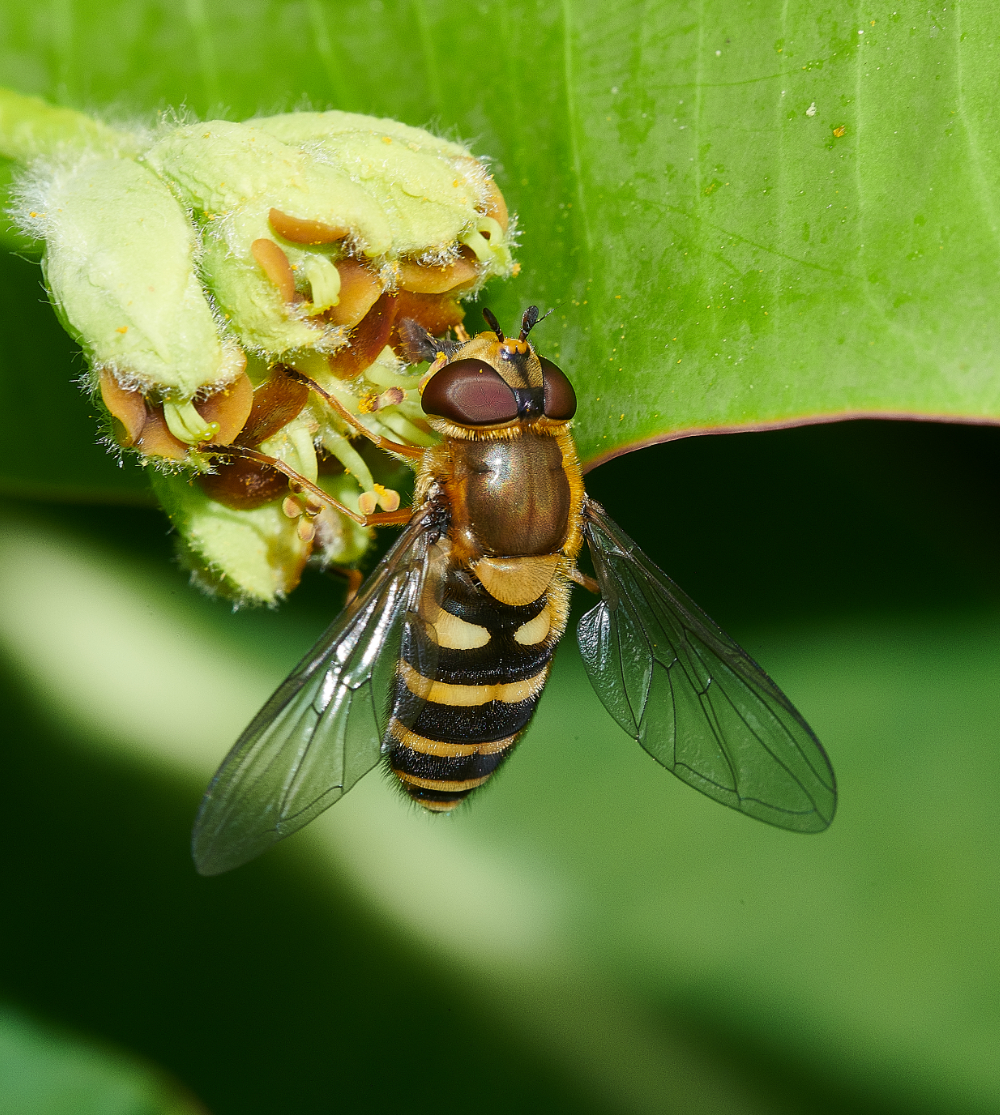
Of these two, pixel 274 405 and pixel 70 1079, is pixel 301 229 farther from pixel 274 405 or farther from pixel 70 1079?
pixel 70 1079

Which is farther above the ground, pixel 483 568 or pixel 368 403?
pixel 368 403

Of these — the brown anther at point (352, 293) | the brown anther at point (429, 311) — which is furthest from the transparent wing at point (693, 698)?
the brown anther at point (352, 293)

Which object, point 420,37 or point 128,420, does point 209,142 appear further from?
point 420,37

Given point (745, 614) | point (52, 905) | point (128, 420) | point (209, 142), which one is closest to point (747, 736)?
point (745, 614)

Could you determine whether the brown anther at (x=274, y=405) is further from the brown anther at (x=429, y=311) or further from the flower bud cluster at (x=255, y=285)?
the brown anther at (x=429, y=311)

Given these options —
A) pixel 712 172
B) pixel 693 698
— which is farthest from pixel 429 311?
pixel 693 698

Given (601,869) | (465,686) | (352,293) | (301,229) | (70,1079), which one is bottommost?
(601,869)
